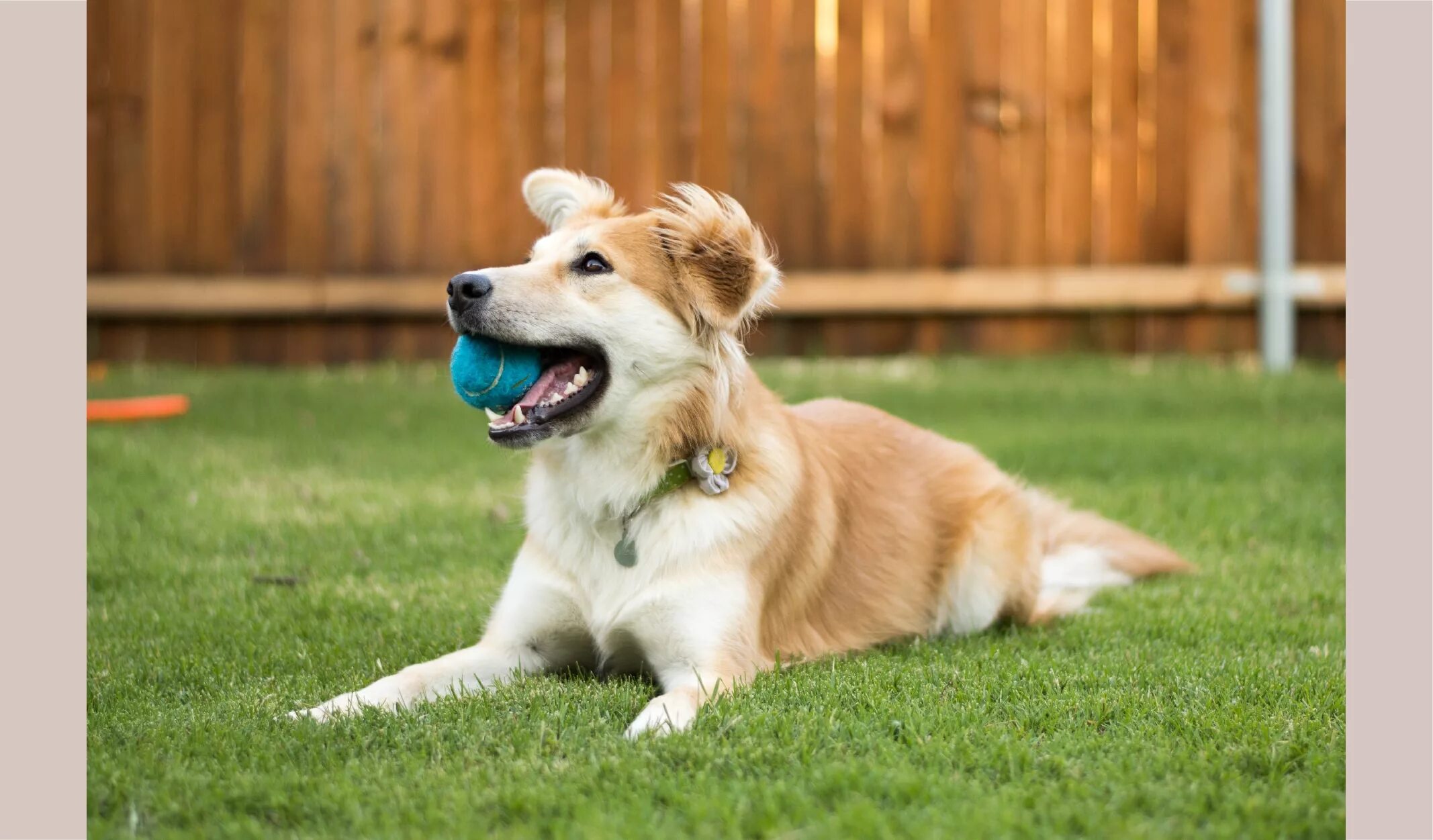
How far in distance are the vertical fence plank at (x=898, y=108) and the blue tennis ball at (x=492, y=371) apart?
5.76 m

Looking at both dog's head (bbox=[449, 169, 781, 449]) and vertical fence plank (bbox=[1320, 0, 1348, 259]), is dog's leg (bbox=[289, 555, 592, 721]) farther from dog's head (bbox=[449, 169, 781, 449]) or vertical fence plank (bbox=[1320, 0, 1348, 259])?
vertical fence plank (bbox=[1320, 0, 1348, 259])

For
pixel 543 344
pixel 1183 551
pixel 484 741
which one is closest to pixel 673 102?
pixel 1183 551

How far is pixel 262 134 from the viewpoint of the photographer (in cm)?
921

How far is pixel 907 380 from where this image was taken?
8.40 meters

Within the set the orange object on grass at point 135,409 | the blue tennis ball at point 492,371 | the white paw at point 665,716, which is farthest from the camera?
the orange object on grass at point 135,409

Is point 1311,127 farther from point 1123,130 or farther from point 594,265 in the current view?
point 594,265

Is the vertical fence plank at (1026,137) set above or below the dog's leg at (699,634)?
above

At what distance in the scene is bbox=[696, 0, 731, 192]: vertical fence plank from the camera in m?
9.09

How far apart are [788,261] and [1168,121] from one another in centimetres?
252

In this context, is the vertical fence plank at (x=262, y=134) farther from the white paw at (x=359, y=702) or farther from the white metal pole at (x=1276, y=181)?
Answer: the white paw at (x=359, y=702)

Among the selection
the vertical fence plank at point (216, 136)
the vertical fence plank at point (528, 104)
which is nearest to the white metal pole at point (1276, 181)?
the vertical fence plank at point (528, 104)

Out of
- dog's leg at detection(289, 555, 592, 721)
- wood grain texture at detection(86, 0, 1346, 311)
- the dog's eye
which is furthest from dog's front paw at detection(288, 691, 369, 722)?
wood grain texture at detection(86, 0, 1346, 311)

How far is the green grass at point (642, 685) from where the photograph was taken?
2596 millimetres

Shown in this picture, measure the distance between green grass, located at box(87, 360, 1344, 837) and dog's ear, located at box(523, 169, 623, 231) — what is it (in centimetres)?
124
